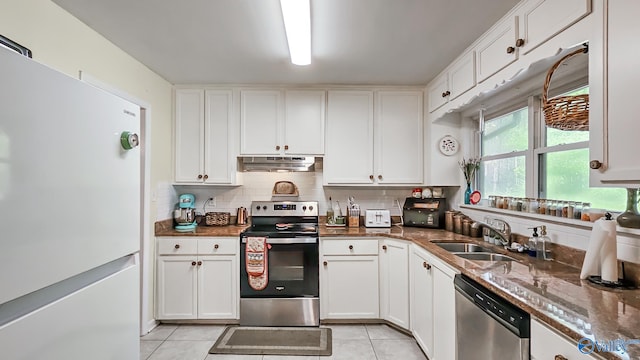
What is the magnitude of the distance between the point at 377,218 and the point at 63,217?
106 inches

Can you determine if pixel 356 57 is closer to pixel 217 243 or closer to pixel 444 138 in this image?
pixel 444 138

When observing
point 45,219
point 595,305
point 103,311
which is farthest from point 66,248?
point 595,305

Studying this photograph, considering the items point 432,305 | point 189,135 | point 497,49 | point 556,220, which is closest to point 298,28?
point 497,49

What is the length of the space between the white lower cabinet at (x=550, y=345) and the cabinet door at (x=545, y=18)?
130 cm

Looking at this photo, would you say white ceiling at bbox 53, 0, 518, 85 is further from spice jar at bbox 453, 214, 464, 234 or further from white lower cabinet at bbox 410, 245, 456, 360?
white lower cabinet at bbox 410, 245, 456, 360

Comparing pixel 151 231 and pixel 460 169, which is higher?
pixel 460 169

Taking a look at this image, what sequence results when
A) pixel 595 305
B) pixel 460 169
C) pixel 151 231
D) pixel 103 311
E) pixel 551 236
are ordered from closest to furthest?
pixel 103 311 → pixel 595 305 → pixel 551 236 → pixel 151 231 → pixel 460 169

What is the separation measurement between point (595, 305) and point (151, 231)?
3.06 metres

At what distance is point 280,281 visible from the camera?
9.11 feet

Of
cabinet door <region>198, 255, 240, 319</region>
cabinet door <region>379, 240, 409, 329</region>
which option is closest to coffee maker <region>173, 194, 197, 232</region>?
cabinet door <region>198, 255, 240, 319</region>

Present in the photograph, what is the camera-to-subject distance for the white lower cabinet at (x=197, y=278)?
2807 millimetres

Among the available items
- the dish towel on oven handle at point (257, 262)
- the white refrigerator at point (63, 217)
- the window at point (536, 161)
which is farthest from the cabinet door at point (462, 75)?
the white refrigerator at point (63, 217)

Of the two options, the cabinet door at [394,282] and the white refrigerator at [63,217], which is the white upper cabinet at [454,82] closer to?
the cabinet door at [394,282]

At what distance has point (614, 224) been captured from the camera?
1.33 m
